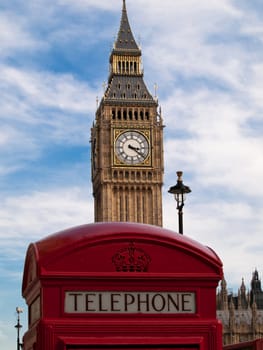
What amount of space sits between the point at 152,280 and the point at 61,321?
496mm

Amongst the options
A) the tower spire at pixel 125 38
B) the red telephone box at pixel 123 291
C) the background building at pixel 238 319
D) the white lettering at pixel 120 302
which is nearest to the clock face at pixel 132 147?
the tower spire at pixel 125 38

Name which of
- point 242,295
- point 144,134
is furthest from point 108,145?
point 242,295

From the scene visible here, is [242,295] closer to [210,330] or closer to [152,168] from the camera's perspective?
[152,168]

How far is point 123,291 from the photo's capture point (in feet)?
14.7

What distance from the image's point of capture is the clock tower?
79938mm

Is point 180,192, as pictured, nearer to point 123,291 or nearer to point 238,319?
point 123,291

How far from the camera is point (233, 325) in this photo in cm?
9350

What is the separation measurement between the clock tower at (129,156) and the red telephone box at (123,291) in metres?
74.2

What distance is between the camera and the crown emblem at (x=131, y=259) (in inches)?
178

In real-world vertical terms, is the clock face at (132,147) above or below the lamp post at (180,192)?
above

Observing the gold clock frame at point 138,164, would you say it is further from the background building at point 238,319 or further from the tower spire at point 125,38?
the background building at point 238,319

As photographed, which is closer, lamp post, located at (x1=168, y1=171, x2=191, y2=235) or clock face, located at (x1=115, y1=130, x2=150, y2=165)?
lamp post, located at (x1=168, y1=171, x2=191, y2=235)

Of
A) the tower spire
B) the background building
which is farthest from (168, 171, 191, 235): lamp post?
the background building

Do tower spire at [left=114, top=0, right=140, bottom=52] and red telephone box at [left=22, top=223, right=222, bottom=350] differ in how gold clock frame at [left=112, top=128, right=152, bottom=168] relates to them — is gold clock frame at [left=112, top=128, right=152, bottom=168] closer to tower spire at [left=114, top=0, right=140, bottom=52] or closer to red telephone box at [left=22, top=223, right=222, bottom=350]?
tower spire at [left=114, top=0, right=140, bottom=52]
